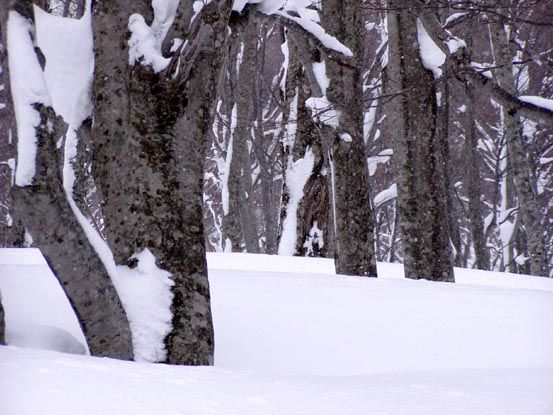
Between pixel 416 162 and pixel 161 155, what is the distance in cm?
408

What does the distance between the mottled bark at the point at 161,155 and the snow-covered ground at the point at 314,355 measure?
0.44m

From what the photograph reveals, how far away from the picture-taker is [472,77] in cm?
547

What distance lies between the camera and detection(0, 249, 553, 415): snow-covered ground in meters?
1.94

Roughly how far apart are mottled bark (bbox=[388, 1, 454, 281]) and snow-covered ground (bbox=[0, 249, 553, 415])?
84cm

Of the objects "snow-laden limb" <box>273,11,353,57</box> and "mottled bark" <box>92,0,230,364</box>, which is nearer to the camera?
"mottled bark" <box>92,0,230,364</box>

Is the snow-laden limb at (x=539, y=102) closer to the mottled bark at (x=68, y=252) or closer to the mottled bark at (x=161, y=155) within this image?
the mottled bark at (x=161, y=155)

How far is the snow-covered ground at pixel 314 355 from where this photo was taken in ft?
6.37

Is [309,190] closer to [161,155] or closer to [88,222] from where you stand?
[161,155]

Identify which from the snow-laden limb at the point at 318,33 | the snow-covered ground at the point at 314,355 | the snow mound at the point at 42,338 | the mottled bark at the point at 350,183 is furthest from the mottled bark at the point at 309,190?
the snow mound at the point at 42,338

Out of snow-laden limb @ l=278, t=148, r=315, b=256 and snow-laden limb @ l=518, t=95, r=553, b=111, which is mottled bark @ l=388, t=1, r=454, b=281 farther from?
snow-laden limb @ l=278, t=148, r=315, b=256

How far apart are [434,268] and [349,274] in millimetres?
942

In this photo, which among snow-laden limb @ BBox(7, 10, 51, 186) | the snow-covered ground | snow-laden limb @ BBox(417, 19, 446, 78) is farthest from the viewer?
snow-laden limb @ BBox(417, 19, 446, 78)

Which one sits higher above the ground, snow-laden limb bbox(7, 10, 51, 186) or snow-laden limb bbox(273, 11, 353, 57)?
snow-laden limb bbox(273, 11, 353, 57)

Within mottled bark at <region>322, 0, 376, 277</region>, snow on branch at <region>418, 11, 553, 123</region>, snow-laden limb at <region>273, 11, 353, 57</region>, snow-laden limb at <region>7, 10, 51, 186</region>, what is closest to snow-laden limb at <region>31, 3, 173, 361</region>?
snow-laden limb at <region>7, 10, 51, 186</region>
